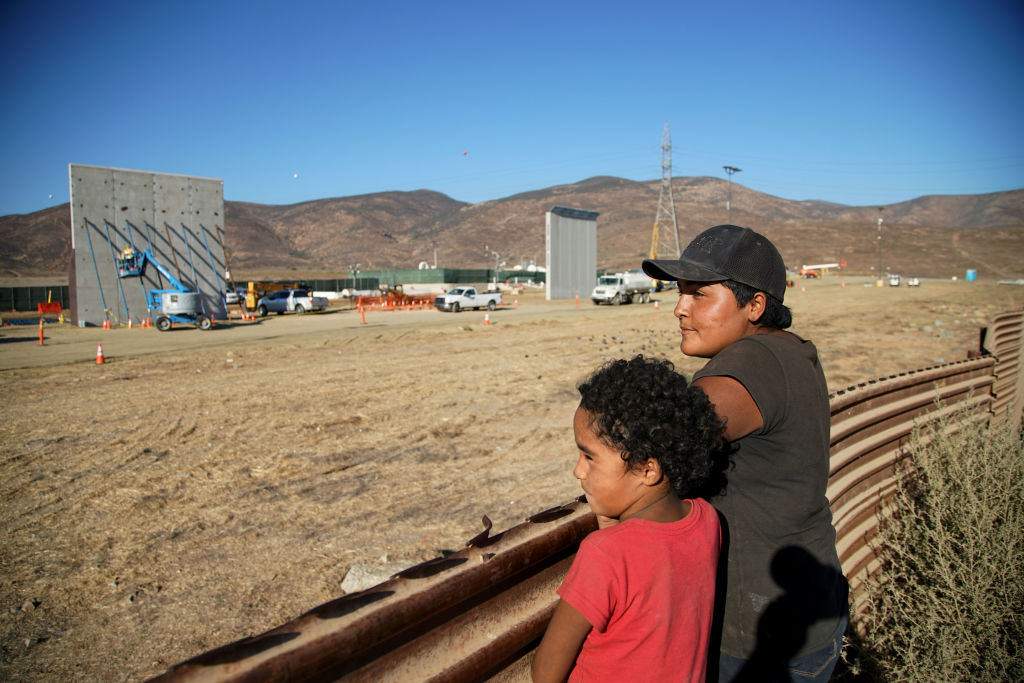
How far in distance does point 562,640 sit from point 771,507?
2.61ft

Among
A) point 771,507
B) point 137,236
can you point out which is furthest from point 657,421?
point 137,236

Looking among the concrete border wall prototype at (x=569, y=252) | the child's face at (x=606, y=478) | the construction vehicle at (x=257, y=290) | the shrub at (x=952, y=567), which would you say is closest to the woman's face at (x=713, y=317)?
the child's face at (x=606, y=478)

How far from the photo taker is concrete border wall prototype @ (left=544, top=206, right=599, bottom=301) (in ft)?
162

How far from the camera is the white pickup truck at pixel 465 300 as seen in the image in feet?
118

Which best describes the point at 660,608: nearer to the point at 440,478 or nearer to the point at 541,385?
the point at 440,478

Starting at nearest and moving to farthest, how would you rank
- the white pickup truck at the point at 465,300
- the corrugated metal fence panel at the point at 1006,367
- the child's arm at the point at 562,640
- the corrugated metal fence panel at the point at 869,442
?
1. the child's arm at the point at 562,640
2. the corrugated metal fence panel at the point at 869,442
3. the corrugated metal fence panel at the point at 1006,367
4. the white pickup truck at the point at 465,300

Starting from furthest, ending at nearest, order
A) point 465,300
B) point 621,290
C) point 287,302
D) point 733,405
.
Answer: point 621,290, point 287,302, point 465,300, point 733,405

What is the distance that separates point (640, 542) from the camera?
1442 millimetres

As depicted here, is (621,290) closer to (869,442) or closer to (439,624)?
(869,442)

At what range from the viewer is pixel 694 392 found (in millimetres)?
1613

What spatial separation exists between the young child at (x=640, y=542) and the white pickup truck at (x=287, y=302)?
37.4 m

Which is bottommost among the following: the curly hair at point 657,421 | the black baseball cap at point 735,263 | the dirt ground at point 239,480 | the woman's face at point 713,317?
the dirt ground at point 239,480

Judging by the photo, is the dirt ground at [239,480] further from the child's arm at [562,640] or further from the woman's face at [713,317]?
the woman's face at [713,317]

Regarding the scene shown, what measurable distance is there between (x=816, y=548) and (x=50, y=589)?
16.0 feet
